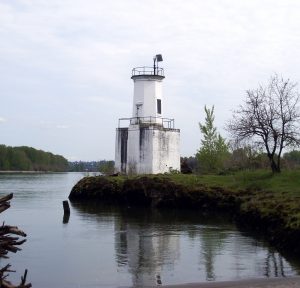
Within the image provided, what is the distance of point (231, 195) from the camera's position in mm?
38781

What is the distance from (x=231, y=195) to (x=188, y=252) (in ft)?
58.4

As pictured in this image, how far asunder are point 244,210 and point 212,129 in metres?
25.9

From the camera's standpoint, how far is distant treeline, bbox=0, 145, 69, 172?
149 metres

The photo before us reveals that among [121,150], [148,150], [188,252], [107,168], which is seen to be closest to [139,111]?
[121,150]

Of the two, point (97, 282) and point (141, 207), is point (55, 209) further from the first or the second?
point (97, 282)

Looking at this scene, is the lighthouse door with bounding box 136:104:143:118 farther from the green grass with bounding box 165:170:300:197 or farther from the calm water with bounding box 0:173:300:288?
the calm water with bounding box 0:173:300:288

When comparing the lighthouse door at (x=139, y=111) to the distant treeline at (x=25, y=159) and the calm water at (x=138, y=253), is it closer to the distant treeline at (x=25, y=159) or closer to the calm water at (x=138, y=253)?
the calm water at (x=138, y=253)

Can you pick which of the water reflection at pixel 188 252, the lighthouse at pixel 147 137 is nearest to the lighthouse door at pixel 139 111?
the lighthouse at pixel 147 137

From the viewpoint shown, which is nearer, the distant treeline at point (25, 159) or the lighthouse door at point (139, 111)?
the lighthouse door at point (139, 111)

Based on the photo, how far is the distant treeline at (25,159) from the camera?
489 feet

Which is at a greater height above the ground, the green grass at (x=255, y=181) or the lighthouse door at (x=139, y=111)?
the lighthouse door at (x=139, y=111)

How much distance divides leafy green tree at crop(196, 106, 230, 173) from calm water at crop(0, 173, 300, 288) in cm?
2006

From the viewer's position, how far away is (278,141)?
42.4 metres

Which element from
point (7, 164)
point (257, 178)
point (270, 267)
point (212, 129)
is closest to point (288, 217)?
point (270, 267)
